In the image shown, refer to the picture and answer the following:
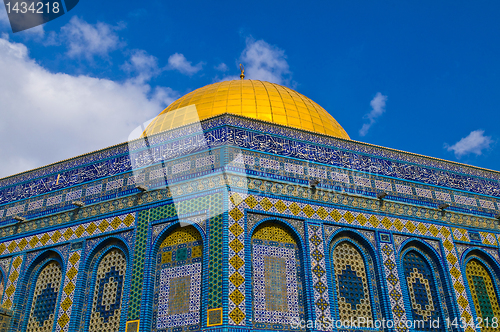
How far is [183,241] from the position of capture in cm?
948

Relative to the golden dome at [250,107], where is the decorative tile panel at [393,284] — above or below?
below

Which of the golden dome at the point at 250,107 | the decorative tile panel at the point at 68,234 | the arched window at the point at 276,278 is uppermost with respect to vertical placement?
the golden dome at the point at 250,107

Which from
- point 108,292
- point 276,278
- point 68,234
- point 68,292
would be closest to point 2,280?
point 68,234

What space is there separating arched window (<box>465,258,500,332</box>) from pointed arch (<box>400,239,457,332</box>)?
0.93 meters

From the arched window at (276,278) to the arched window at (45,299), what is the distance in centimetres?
458

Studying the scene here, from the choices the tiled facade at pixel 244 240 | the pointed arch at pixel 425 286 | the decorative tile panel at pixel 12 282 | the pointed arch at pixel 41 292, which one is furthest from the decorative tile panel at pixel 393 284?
the decorative tile panel at pixel 12 282

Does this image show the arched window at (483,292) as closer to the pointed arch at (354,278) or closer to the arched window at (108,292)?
the pointed arch at (354,278)

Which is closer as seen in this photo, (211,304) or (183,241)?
(211,304)

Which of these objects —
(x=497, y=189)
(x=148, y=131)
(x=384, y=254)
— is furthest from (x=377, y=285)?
(x=148, y=131)

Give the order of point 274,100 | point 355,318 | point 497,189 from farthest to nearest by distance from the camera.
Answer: point 274,100 → point 497,189 → point 355,318

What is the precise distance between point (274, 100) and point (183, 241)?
6.24 metres

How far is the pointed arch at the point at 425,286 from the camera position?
32.7 ft

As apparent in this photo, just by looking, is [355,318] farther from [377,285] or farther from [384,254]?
[384,254]

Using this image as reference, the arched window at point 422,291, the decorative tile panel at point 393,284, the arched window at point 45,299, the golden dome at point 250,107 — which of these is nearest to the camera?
the decorative tile panel at point 393,284
